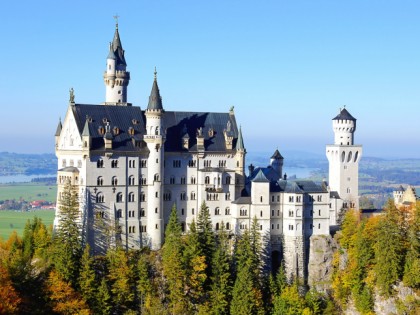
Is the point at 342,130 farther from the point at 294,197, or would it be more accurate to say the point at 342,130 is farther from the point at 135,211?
the point at 135,211

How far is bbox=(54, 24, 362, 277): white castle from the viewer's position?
98750mm

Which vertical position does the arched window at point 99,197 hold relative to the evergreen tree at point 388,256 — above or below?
above

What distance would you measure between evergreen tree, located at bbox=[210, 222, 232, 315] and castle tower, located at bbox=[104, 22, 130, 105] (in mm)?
28722

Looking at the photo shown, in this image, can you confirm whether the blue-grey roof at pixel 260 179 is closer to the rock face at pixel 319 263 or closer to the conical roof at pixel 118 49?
the rock face at pixel 319 263

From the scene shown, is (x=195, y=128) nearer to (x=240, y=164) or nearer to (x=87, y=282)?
(x=240, y=164)

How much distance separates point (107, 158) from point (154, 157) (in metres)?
6.93

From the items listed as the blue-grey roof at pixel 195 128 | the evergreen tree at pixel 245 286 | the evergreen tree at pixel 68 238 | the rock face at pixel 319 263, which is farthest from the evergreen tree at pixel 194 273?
the rock face at pixel 319 263

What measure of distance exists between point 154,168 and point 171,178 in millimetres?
4286

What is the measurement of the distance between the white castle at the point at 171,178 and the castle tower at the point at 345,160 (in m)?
0.16

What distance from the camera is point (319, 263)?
351 feet

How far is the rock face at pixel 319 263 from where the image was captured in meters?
107

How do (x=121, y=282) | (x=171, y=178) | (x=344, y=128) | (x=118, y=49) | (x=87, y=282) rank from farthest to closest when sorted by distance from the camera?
1. (x=344, y=128)
2. (x=118, y=49)
3. (x=171, y=178)
4. (x=121, y=282)
5. (x=87, y=282)

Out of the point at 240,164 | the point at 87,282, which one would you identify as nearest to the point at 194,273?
the point at 87,282

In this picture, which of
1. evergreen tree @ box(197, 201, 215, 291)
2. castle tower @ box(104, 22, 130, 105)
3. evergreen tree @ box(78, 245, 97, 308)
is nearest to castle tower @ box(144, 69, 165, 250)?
evergreen tree @ box(197, 201, 215, 291)
